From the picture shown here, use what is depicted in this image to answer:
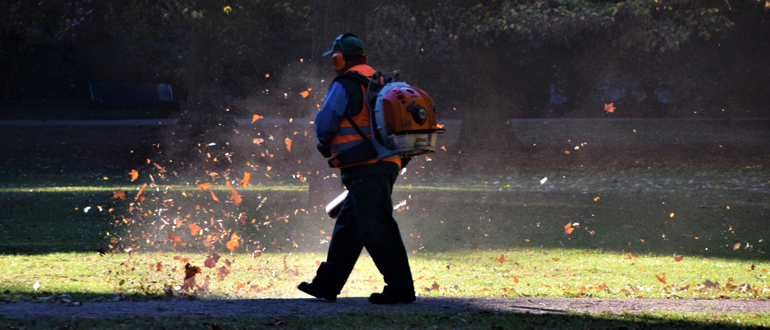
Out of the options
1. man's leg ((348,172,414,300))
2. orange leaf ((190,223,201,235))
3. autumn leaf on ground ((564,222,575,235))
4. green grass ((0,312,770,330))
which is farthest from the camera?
autumn leaf on ground ((564,222,575,235))

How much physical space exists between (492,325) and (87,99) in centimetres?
3261

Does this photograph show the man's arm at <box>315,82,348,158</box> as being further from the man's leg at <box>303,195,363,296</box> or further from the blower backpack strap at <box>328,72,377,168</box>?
the man's leg at <box>303,195,363,296</box>

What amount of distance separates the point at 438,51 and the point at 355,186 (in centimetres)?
2505

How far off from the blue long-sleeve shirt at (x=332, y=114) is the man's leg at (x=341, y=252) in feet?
1.79

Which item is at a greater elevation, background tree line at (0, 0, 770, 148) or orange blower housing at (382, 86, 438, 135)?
background tree line at (0, 0, 770, 148)

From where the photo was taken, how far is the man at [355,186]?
4.64 meters

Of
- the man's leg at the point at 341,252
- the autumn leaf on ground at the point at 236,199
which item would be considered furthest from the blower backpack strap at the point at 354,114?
the autumn leaf on ground at the point at 236,199

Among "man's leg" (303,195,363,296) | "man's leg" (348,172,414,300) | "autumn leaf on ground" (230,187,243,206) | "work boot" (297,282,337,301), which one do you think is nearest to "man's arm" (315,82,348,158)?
"man's leg" (348,172,414,300)

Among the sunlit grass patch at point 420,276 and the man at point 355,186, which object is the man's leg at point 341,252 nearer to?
the man at point 355,186

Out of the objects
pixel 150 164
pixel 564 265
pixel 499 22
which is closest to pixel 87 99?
pixel 150 164

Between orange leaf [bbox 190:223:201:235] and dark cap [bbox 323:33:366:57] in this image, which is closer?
dark cap [bbox 323:33:366:57]

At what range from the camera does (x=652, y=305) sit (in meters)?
5.28

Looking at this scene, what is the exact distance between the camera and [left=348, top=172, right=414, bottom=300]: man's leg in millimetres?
4719

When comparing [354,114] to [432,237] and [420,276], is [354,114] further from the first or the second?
[432,237]
